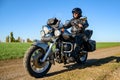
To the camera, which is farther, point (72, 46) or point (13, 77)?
point (72, 46)

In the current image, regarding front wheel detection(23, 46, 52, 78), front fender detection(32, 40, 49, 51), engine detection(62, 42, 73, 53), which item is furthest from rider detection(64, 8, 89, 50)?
front wheel detection(23, 46, 52, 78)

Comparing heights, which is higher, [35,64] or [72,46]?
[72,46]

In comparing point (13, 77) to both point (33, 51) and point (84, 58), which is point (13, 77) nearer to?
point (33, 51)

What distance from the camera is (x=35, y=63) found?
219 inches

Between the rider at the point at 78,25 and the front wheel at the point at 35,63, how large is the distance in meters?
1.72

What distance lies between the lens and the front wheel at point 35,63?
5.26 meters

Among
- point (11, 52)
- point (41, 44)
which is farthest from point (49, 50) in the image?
point (11, 52)

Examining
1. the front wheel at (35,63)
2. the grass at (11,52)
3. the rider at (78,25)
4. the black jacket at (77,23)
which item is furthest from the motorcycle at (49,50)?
the grass at (11,52)

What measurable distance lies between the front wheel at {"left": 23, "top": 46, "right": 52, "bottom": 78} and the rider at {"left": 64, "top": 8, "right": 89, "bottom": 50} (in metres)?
1.72

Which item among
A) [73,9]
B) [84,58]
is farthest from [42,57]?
[84,58]

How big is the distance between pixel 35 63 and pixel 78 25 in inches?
90.8

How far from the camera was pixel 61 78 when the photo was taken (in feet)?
17.3

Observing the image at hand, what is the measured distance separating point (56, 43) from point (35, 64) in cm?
107

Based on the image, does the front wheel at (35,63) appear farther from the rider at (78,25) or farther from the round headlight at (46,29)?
the rider at (78,25)
